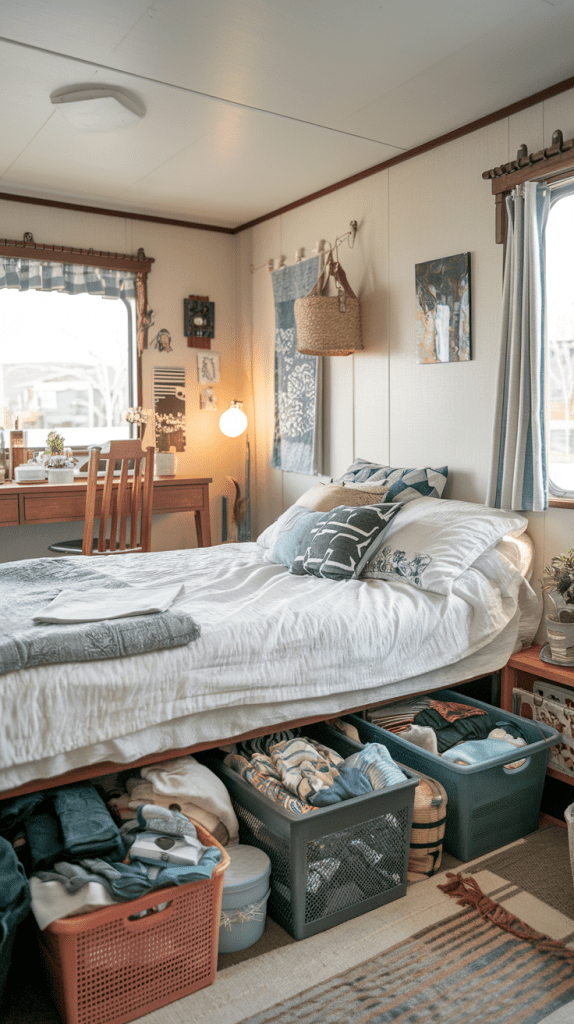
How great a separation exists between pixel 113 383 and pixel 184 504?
93 centimetres

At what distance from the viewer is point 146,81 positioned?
9.13 feet

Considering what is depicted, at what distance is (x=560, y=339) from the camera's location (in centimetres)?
285

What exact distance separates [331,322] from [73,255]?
173 centimetres

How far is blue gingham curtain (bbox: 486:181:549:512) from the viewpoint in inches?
110

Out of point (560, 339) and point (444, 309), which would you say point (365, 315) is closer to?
point (444, 309)

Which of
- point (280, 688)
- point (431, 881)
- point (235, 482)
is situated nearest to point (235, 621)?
point (280, 688)

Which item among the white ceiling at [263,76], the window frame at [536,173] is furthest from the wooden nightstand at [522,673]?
the white ceiling at [263,76]

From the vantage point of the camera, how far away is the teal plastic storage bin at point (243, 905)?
1.74 metres

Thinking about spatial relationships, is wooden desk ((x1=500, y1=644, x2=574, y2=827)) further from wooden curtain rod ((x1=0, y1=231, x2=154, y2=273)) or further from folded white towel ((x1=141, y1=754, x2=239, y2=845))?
wooden curtain rod ((x1=0, y1=231, x2=154, y2=273))

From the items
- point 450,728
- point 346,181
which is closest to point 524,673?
point 450,728

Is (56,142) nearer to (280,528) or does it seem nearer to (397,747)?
(280,528)

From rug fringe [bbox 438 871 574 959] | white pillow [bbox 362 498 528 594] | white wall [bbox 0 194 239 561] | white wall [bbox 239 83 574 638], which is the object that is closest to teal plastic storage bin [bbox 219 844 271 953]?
rug fringe [bbox 438 871 574 959]

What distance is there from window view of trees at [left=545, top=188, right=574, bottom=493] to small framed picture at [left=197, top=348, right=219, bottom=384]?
2526mm

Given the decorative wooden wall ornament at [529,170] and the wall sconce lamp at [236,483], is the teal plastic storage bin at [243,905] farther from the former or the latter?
the wall sconce lamp at [236,483]
